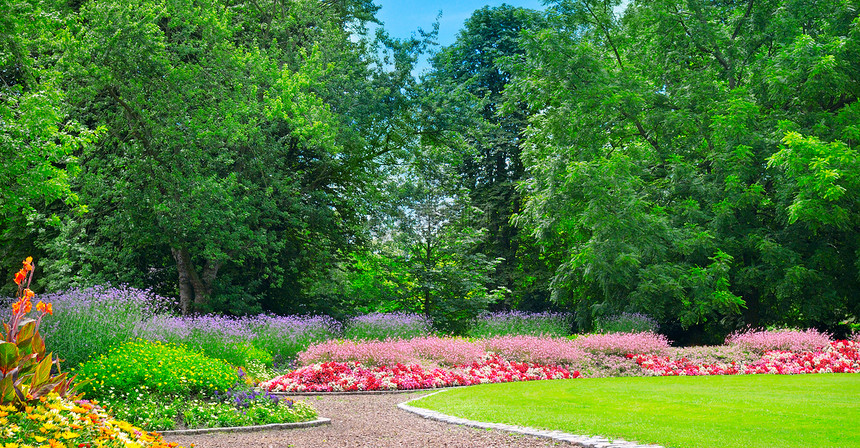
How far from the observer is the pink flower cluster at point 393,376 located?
10.9 meters

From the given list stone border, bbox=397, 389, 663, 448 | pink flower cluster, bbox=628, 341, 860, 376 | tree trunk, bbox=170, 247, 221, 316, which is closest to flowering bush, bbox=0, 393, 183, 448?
stone border, bbox=397, 389, 663, 448

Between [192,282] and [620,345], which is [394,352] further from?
[192,282]

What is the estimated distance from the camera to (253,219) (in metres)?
16.8

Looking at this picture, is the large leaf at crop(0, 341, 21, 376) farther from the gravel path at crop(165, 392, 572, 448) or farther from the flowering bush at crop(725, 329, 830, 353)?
the flowering bush at crop(725, 329, 830, 353)

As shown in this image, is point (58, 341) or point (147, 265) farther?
point (147, 265)

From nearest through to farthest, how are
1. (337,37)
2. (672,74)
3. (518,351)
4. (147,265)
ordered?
(518,351) → (147,265) → (337,37) → (672,74)

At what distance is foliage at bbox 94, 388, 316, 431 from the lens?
7209 mm

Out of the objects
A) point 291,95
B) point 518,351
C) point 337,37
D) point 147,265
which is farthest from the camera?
point 337,37

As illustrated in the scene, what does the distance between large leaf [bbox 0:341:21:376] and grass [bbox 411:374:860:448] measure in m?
4.81

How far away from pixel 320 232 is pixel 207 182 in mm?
5722

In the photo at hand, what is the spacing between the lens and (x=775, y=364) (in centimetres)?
1380

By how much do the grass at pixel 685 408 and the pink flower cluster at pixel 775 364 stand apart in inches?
49.1

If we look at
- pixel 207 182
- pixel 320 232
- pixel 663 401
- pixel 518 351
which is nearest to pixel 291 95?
pixel 207 182

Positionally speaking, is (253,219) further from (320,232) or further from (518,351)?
(518,351)
